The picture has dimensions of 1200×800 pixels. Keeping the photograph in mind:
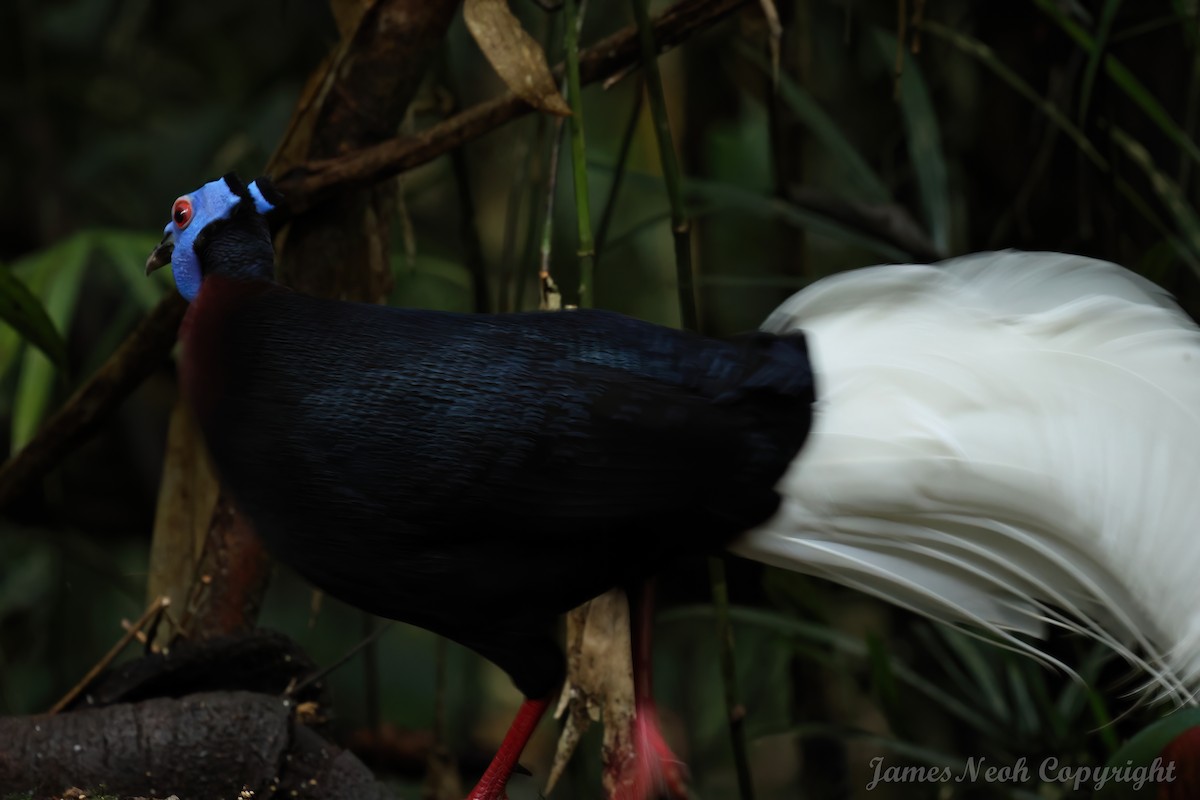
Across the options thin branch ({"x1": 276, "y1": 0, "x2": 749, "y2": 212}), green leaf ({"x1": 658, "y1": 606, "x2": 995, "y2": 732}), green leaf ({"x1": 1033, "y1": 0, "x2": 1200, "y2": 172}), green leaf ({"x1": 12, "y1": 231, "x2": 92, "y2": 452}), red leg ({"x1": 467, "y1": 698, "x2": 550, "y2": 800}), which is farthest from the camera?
green leaf ({"x1": 658, "y1": 606, "x2": 995, "y2": 732})

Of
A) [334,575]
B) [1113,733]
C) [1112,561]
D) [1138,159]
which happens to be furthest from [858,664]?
[334,575]

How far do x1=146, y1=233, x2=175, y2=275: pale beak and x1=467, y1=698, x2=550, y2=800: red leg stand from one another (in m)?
0.63

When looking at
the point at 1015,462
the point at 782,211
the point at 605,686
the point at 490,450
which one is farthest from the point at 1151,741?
the point at 782,211

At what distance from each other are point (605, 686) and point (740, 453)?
1.07 feet

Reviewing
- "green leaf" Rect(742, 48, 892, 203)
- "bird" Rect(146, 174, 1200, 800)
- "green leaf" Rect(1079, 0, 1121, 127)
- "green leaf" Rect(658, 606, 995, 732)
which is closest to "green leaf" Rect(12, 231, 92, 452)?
"bird" Rect(146, 174, 1200, 800)

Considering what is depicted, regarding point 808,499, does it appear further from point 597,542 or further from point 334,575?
point 334,575

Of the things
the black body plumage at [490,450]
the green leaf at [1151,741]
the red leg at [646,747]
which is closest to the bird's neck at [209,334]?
the black body plumage at [490,450]

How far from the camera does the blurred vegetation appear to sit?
2033 mm

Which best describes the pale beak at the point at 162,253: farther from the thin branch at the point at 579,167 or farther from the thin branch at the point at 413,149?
the thin branch at the point at 579,167

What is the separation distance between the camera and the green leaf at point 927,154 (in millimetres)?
2084

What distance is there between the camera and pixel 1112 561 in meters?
1.21

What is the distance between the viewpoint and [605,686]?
1.38 m

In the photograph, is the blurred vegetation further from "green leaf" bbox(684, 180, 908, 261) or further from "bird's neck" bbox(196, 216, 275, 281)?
"bird's neck" bbox(196, 216, 275, 281)

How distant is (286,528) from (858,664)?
55.6 inches
